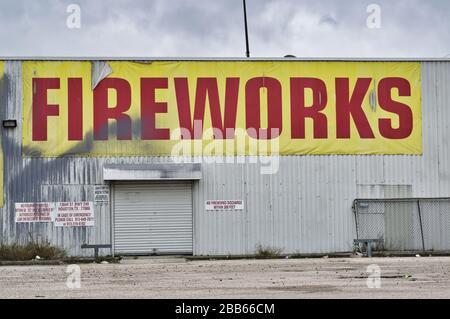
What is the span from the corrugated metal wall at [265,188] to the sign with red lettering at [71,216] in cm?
18

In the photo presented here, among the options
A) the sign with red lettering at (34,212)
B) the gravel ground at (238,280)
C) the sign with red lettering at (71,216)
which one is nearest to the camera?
the gravel ground at (238,280)

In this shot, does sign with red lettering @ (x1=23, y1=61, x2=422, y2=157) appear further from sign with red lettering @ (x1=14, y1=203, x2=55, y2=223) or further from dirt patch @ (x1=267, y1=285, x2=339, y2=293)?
dirt patch @ (x1=267, y1=285, x2=339, y2=293)

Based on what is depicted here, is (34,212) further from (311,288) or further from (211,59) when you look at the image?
(311,288)

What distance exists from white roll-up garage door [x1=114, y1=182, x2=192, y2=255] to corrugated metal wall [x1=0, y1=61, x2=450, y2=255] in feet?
1.27

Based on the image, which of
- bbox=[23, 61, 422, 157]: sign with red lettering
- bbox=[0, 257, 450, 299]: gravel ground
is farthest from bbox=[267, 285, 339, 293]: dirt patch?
bbox=[23, 61, 422, 157]: sign with red lettering

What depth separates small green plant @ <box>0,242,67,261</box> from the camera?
2914 cm

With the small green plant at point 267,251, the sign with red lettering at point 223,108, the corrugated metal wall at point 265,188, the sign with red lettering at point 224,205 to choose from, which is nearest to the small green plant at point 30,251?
the corrugated metal wall at point 265,188

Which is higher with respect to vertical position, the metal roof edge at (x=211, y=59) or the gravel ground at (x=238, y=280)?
the metal roof edge at (x=211, y=59)

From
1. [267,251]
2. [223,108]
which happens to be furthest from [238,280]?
[223,108]

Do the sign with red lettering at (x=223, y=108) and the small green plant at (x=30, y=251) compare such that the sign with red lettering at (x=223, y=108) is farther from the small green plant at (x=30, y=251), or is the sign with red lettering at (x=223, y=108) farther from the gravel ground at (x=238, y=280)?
the gravel ground at (x=238, y=280)

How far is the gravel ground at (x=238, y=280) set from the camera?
55.3ft

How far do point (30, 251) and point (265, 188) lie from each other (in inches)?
342

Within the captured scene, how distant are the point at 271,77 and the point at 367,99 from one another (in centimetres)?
372
